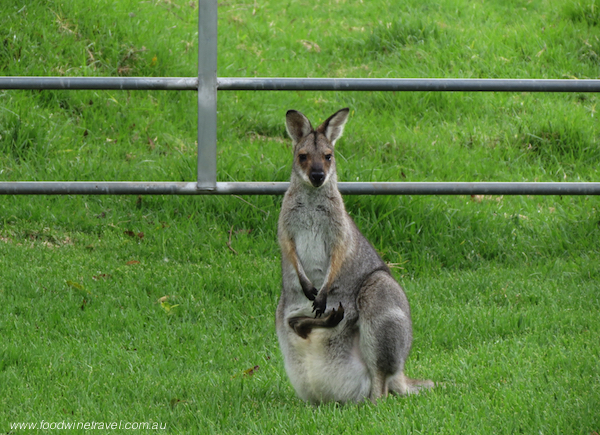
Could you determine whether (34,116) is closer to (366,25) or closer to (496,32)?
(366,25)

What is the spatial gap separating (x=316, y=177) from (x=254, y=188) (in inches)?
46.5

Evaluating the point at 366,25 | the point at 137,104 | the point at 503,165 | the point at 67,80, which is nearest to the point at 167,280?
the point at 67,80

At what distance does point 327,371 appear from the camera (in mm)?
3680

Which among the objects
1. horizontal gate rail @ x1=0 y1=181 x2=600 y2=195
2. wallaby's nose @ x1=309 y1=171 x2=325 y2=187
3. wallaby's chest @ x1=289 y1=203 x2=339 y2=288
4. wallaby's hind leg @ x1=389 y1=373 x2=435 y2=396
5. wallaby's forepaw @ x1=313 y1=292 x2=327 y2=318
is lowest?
wallaby's hind leg @ x1=389 y1=373 x2=435 y2=396

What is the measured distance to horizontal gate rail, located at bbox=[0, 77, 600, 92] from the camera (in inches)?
189

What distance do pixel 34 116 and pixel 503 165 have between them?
4.05 metres

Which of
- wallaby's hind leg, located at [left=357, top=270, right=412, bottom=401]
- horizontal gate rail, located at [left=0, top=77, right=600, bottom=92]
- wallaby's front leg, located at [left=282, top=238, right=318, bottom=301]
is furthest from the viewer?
horizontal gate rail, located at [left=0, top=77, right=600, bottom=92]

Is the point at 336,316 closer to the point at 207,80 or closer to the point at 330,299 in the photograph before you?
the point at 330,299

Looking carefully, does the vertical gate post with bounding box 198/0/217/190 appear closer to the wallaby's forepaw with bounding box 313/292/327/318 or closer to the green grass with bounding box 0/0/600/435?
the green grass with bounding box 0/0/600/435

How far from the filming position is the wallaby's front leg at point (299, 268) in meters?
3.79

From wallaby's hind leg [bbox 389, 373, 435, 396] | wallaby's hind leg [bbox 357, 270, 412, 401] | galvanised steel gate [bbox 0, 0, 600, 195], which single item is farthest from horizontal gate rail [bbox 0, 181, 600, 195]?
wallaby's hind leg [bbox 389, 373, 435, 396]

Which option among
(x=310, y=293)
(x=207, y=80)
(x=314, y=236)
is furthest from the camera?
(x=207, y=80)

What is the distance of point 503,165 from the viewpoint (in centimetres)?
652

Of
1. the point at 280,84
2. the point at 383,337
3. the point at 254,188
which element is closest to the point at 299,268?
the point at 383,337
